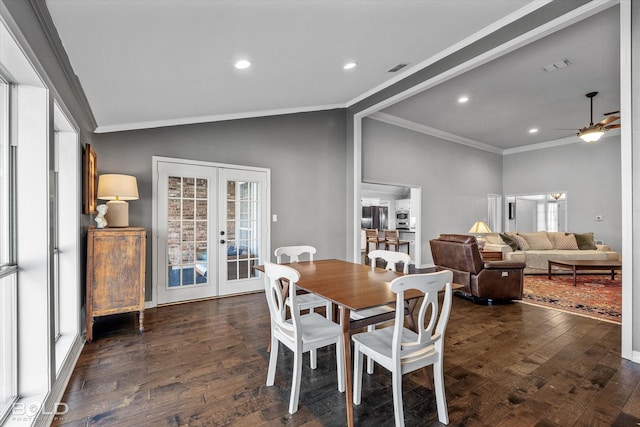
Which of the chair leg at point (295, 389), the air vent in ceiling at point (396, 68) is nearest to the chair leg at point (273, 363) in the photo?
the chair leg at point (295, 389)

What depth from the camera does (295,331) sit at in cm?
185

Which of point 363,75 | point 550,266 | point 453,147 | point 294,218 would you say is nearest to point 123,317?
point 294,218

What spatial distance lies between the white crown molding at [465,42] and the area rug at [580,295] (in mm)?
3464

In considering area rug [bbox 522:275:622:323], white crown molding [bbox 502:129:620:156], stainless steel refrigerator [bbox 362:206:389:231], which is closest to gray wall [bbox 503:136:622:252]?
white crown molding [bbox 502:129:620:156]

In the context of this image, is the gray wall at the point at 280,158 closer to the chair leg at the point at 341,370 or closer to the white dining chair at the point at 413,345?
the chair leg at the point at 341,370

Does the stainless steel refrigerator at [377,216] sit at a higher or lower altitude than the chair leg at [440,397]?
higher

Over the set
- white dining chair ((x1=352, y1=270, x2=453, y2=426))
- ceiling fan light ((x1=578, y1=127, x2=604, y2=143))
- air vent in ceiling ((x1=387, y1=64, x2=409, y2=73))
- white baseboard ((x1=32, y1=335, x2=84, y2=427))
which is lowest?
white baseboard ((x1=32, y1=335, x2=84, y2=427))

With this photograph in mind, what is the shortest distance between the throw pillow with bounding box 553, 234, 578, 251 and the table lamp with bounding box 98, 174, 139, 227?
27.0ft

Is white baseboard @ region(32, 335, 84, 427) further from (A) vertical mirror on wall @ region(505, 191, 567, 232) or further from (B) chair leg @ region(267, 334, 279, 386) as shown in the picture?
(A) vertical mirror on wall @ region(505, 191, 567, 232)

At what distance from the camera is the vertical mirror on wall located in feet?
29.2

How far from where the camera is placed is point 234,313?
375 cm

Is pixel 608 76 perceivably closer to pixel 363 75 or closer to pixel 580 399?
pixel 363 75

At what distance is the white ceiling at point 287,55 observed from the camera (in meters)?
1.97

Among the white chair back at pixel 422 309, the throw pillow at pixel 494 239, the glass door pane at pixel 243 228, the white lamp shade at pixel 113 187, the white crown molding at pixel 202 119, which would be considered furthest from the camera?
the throw pillow at pixel 494 239
